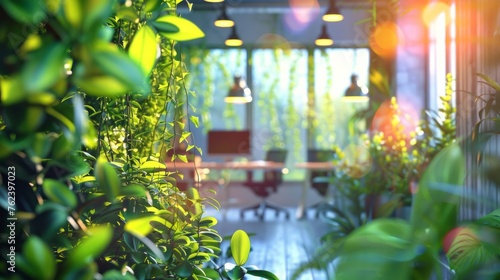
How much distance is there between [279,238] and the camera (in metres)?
7.70

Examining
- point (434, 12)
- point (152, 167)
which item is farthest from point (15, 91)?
point (434, 12)

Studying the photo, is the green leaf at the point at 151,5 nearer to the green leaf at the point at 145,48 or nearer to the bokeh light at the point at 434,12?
the green leaf at the point at 145,48

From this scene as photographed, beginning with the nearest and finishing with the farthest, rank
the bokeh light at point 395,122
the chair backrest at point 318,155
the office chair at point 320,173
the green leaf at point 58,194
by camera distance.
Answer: the green leaf at point 58,194 → the bokeh light at point 395,122 → the office chair at point 320,173 → the chair backrest at point 318,155

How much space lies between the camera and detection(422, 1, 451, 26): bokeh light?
20.1 ft

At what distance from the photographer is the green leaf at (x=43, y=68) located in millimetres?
454

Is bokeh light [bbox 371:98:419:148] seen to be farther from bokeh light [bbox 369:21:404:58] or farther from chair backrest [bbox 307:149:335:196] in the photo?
chair backrest [bbox 307:149:335:196]

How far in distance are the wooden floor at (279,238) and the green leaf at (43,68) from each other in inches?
134

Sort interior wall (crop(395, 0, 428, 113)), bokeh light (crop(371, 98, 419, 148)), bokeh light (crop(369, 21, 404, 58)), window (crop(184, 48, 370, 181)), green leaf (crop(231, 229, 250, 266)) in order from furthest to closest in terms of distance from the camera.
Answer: window (crop(184, 48, 370, 181)) < interior wall (crop(395, 0, 428, 113)) < bokeh light (crop(369, 21, 404, 58)) < bokeh light (crop(371, 98, 419, 148)) < green leaf (crop(231, 229, 250, 266))

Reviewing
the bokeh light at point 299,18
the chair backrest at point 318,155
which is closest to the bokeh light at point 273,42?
the bokeh light at point 299,18

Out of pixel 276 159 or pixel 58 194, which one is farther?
pixel 276 159

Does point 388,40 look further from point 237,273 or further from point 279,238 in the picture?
point 237,273

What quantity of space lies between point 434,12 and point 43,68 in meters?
6.60

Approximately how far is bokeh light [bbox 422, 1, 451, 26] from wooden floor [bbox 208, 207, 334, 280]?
2.61 m

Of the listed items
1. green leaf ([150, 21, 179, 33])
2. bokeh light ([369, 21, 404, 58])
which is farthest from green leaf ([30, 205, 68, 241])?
bokeh light ([369, 21, 404, 58])
